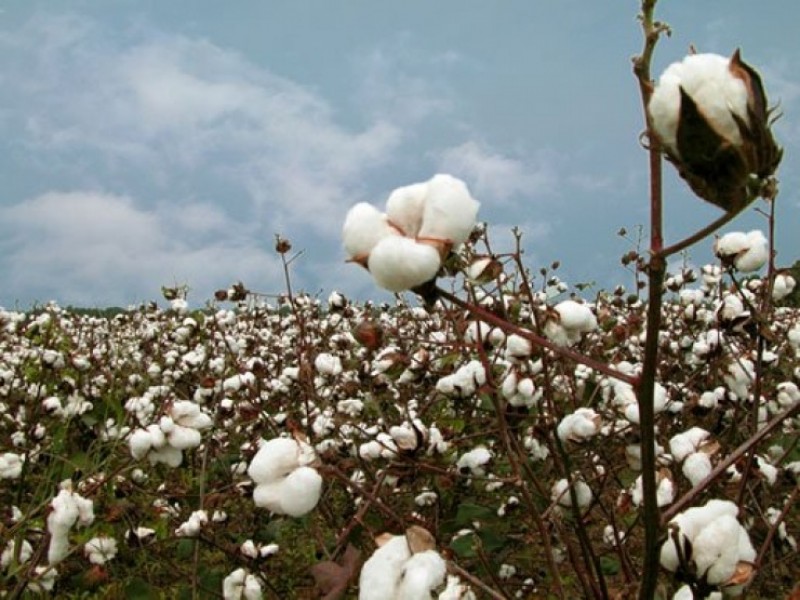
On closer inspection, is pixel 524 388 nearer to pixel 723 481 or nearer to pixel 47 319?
A: pixel 723 481

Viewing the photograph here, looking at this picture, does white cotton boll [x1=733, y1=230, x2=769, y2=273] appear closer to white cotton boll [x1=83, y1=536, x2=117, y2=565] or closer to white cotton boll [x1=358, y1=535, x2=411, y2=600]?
white cotton boll [x1=358, y1=535, x2=411, y2=600]

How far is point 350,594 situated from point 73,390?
2673mm

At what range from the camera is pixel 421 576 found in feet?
3.74

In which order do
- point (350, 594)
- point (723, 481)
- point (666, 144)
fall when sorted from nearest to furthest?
point (666, 144) → point (723, 481) → point (350, 594)

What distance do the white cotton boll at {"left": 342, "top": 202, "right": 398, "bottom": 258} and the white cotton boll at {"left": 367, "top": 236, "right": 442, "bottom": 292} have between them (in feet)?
0.13

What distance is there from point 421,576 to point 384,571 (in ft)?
0.19

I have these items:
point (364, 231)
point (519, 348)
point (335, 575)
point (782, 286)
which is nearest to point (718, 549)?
point (335, 575)

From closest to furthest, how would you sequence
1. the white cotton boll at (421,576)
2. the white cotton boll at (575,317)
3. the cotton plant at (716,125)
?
the cotton plant at (716,125), the white cotton boll at (421,576), the white cotton boll at (575,317)

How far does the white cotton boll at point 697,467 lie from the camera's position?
6.06 feet

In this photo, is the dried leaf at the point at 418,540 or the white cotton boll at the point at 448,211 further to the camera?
the dried leaf at the point at 418,540

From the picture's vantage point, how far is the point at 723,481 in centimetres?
250

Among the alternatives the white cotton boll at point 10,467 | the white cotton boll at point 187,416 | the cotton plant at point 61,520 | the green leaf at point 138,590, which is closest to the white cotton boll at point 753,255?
the white cotton boll at point 187,416

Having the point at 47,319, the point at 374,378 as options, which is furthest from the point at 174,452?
the point at 47,319

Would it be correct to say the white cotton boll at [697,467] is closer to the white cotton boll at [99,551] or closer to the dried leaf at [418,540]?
the dried leaf at [418,540]
